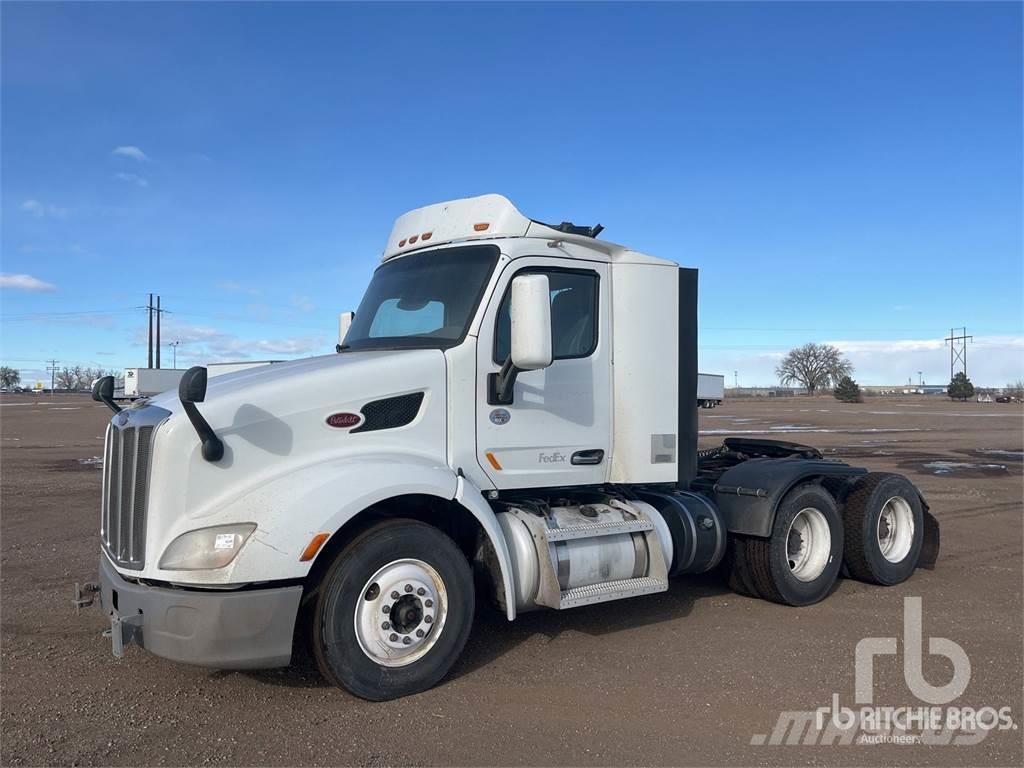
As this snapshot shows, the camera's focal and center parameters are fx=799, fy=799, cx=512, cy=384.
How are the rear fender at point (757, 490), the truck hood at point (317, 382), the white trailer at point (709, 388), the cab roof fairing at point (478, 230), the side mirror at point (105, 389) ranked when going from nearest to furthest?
the truck hood at point (317, 382)
the side mirror at point (105, 389)
the cab roof fairing at point (478, 230)
the rear fender at point (757, 490)
the white trailer at point (709, 388)

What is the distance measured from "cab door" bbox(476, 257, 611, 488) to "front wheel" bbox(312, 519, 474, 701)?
2.61ft

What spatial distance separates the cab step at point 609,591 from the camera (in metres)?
5.37

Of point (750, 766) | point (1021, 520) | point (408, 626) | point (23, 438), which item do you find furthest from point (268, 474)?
point (23, 438)

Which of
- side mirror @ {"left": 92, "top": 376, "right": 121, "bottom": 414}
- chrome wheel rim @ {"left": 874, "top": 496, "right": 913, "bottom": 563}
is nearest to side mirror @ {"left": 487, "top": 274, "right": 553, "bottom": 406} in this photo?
side mirror @ {"left": 92, "top": 376, "right": 121, "bottom": 414}

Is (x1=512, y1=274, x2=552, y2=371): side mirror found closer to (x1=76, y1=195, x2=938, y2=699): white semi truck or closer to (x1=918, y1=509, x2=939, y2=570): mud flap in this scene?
(x1=76, y1=195, x2=938, y2=699): white semi truck

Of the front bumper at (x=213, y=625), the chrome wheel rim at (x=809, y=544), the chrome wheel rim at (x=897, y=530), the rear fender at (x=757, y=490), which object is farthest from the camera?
the chrome wheel rim at (x=897, y=530)

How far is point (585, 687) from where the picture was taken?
5.02m

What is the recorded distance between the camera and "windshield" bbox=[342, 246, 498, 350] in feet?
18.0

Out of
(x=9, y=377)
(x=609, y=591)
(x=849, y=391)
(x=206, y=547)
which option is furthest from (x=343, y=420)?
(x=9, y=377)

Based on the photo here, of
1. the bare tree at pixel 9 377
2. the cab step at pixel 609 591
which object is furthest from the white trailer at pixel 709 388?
the bare tree at pixel 9 377

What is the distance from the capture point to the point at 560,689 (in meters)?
5.00

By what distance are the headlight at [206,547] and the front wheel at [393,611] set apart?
1.84 ft

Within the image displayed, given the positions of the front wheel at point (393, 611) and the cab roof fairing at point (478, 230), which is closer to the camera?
the front wheel at point (393, 611)

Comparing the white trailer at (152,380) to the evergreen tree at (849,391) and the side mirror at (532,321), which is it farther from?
the evergreen tree at (849,391)
